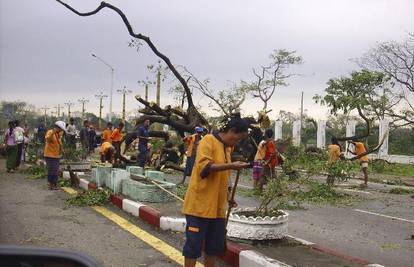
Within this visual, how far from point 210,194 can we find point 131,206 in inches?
175

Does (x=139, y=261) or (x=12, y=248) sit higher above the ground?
(x=12, y=248)

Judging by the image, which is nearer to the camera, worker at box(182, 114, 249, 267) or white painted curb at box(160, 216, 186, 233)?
worker at box(182, 114, 249, 267)

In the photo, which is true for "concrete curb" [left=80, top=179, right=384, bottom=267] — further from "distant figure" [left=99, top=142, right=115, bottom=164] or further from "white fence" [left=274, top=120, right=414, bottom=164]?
"white fence" [left=274, top=120, right=414, bottom=164]

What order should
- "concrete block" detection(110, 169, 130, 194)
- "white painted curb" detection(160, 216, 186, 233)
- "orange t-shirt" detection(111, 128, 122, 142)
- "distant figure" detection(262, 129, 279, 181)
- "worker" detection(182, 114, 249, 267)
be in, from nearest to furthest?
"worker" detection(182, 114, 249, 267) → "white painted curb" detection(160, 216, 186, 233) → "concrete block" detection(110, 169, 130, 194) → "distant figure" detection(262, 129, 279, 181) → "orange t-shirt" detection(111, 128, 122, 142)

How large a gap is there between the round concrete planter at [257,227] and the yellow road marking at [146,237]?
26.9 inches

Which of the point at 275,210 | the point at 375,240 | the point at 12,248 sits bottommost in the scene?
the point at 375,240

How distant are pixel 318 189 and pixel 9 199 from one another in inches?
290

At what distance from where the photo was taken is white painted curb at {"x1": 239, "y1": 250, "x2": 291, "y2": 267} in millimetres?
5123

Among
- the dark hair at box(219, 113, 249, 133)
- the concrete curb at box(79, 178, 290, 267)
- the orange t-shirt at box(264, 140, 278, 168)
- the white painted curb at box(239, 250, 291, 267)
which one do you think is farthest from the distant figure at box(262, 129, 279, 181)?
the dark hair at box(219, 113, 249, 133)

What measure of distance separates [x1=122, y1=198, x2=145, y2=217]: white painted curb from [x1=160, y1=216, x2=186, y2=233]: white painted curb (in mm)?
1195

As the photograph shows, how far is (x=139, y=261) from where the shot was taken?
6.04 meters

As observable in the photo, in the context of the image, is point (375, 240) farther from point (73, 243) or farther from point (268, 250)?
point (73, 243)

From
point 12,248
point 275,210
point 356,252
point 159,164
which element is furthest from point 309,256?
point 159,164

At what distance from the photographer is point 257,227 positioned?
6199mm
